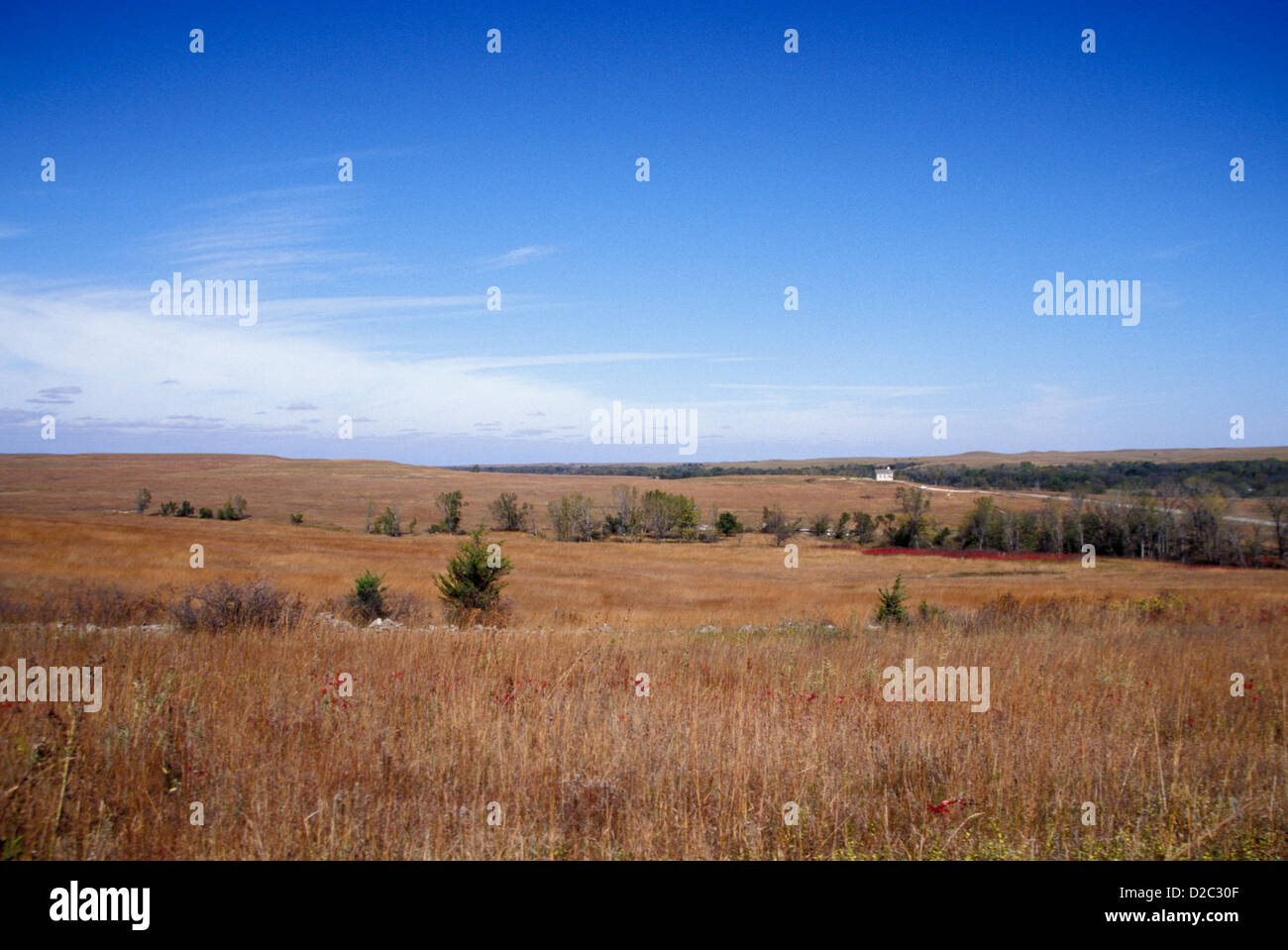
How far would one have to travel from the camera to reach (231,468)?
156 meters

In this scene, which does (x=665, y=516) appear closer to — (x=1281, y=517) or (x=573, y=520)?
(x=573, y=520)

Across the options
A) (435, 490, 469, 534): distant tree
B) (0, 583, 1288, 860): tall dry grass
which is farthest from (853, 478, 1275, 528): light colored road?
(0, 583, 1288, 860): tall dry grass

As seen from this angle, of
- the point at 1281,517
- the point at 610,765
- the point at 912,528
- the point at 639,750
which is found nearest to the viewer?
the point at 610,765

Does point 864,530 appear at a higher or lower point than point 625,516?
lower

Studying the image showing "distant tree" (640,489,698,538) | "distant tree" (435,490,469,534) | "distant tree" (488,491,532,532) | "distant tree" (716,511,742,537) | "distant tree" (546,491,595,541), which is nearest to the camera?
"distant tree" (435,490,469,534)

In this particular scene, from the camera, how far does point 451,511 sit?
3381 inches

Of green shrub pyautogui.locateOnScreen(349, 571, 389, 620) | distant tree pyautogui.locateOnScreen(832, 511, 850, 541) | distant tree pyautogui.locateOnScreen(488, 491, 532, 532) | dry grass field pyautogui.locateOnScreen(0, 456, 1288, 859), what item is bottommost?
distant tree pyautogui.locateOnScreen(832, 511, 850, 541)

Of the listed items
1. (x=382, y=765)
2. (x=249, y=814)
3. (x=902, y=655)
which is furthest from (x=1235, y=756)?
(x=249, y=814)

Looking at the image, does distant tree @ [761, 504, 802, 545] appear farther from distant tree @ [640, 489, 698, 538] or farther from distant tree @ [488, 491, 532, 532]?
distant tree @ [488, 491, 532, 532]

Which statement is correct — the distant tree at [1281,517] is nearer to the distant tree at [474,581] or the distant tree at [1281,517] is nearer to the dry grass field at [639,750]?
the dry grass field at [639,750]

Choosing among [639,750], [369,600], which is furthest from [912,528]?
[639,750]

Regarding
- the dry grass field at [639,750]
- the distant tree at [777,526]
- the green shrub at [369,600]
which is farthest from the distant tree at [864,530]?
the dry grass field at [639,750]

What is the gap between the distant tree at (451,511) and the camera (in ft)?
260

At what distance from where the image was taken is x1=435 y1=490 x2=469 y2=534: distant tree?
79.3 metres
